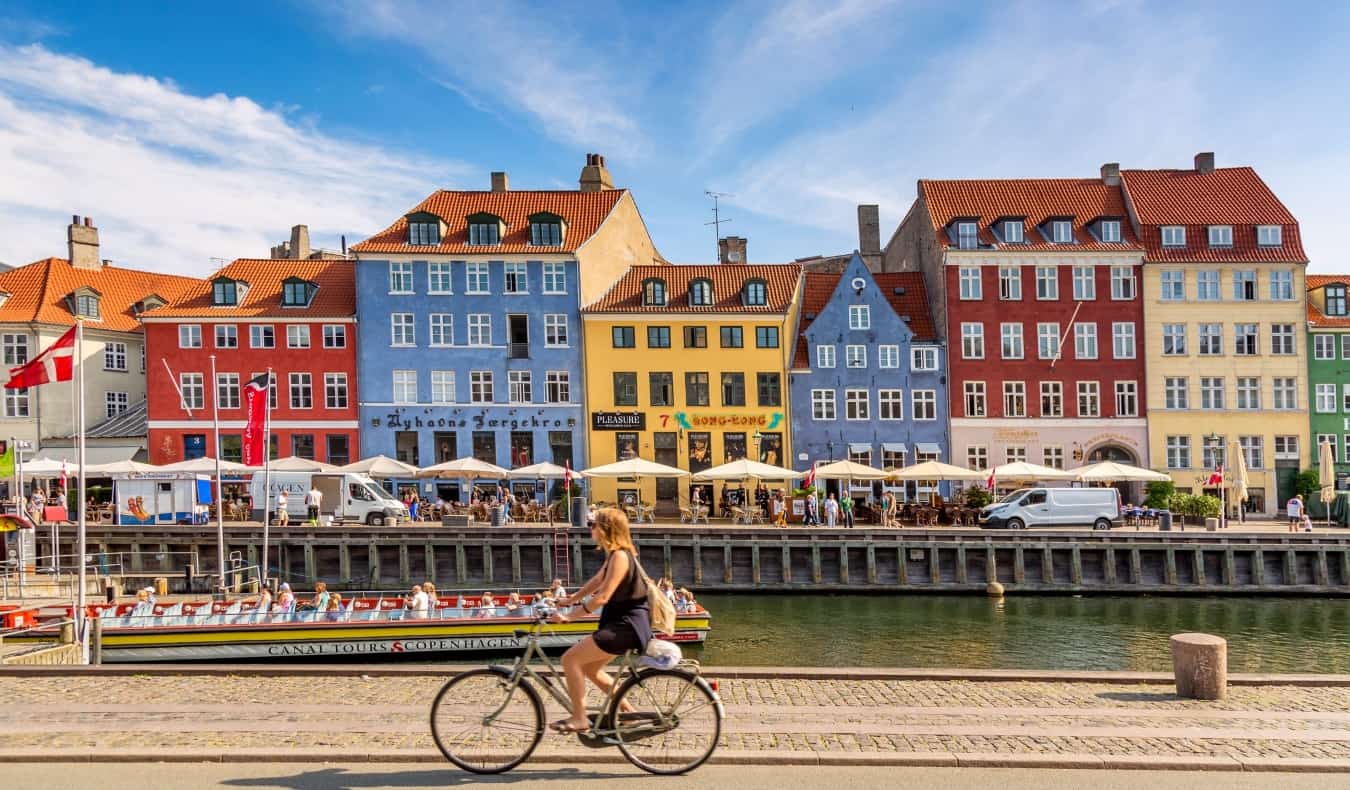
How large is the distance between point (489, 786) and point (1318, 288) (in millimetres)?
50751

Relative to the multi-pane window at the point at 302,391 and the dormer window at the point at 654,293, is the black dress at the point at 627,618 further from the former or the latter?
the multi-pane window at the point at 302,391

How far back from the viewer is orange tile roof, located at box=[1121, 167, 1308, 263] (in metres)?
46.3

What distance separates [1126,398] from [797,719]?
40357mm

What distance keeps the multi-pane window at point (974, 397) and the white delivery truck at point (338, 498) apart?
25.1 m

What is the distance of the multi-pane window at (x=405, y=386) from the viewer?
1804 inches

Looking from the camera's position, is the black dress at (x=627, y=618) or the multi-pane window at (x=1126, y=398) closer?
the black dress at (x=627, y=618)

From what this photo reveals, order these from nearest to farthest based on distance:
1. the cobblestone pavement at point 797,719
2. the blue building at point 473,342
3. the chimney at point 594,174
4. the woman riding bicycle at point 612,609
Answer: the woman riding bicycle at point 612,609 → the cobblestone pavement at point 797,719 → the blue building at point 473,342 → the chimney at point 594,174

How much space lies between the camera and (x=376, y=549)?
3450cm

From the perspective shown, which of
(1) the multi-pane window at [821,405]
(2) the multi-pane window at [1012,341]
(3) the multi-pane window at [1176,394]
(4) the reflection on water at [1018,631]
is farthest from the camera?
(2) the multi-pane window at [1012,341]

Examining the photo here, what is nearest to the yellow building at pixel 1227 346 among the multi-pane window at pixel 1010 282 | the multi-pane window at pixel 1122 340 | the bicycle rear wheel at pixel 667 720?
the multi-pane window at pixel 1122 340

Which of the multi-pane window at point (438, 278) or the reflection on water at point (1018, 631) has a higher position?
the multi-pane window at point (438, 278)

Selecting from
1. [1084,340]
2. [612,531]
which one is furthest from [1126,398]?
[612,531]

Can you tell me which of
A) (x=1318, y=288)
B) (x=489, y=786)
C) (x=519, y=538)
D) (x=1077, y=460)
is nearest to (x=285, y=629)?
(x=519, y=538)

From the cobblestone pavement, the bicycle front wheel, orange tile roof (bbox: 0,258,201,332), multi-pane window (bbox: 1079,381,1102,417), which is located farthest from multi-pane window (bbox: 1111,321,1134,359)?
orange tile roof (bbox: 0,258,201,332)
